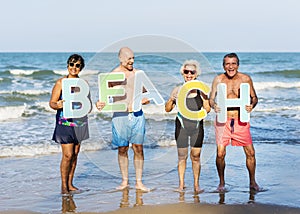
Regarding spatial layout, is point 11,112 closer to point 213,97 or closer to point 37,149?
point 37,149

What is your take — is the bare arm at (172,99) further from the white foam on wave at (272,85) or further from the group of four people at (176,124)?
the white foam on wave at (272,85)

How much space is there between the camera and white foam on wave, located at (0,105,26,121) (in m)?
13.9

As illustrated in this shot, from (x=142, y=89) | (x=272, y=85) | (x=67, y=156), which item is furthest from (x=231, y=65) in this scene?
(x=272, y=85)

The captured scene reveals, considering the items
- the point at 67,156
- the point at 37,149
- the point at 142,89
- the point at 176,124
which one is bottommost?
the point at 37,149

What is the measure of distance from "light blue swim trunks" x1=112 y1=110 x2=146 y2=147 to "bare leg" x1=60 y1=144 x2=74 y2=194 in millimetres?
596

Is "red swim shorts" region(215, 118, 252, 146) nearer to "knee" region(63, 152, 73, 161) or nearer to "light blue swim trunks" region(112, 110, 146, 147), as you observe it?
"light blue swim trunks" region(112, 110, 146, 147)

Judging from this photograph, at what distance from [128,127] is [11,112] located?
9955mm

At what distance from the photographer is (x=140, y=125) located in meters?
5.79

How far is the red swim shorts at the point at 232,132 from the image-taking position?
19.2 ft

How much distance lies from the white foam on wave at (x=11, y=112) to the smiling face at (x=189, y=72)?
9.31 meters

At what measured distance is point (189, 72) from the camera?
548cm

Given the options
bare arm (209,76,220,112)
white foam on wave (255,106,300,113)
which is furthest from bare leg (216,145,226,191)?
white foam on wave (255,106,300,113)

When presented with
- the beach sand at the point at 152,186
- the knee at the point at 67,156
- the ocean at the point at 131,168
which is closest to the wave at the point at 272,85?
the ocean at the point at 131,168

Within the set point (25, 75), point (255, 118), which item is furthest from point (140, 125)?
point (25, 75)
